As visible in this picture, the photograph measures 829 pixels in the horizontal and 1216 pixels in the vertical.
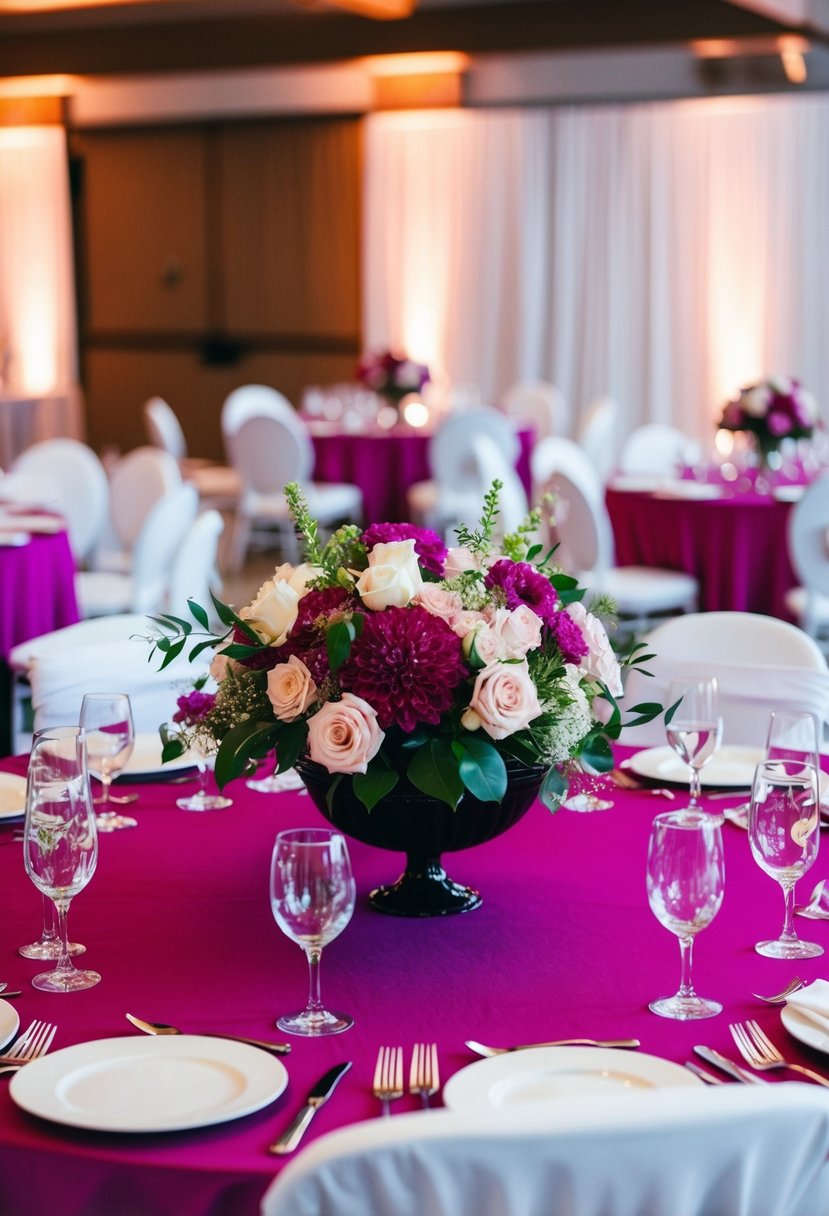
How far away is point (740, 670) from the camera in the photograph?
2939 millimetres

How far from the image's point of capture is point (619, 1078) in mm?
1538

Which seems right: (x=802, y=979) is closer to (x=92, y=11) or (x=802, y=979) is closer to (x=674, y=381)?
(x=674, y=381)

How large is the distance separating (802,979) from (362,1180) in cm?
74

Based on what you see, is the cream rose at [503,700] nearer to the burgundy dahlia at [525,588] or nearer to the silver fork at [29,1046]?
the burgundy dahlia at [525,588]

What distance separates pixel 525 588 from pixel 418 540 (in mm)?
174

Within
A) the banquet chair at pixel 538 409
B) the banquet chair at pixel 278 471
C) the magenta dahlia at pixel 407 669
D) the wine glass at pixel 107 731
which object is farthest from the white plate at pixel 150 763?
the banquet chair at pixel 538 409

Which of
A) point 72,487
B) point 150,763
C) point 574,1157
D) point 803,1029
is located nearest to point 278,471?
point 72,487

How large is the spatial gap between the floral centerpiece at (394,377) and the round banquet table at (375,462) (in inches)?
15.8

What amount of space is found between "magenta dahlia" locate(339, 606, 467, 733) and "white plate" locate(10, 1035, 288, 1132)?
1.35ft

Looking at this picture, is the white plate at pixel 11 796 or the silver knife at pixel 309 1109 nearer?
the silver knife at pixel 309 1109

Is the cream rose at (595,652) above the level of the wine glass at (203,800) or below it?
above

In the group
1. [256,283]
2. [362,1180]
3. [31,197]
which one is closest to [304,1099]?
[362,1180]

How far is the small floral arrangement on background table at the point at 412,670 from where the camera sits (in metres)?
1.80

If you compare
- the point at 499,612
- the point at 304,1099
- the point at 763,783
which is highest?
the point at 499,612
